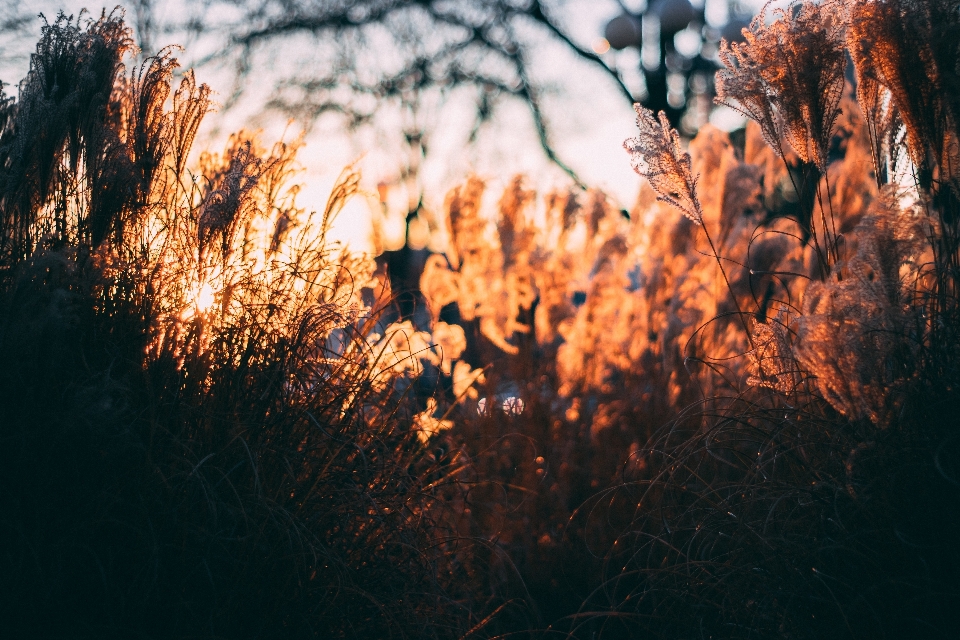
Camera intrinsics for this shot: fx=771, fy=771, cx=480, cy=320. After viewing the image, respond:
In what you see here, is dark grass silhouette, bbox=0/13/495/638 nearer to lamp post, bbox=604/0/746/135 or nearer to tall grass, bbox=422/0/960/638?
tall grass, bbox=422/0/960/638

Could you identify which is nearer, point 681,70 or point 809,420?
point 809,420

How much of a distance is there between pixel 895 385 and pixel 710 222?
2.09 meters

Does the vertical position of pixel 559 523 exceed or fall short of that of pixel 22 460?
it falls short

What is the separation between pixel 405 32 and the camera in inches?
358

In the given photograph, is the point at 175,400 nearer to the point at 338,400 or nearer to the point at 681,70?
the point at 338,400

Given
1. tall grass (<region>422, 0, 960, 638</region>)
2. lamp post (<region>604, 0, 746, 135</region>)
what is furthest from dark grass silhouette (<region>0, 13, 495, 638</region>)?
lamp post (<region>604, 0, 746, 135</region>)

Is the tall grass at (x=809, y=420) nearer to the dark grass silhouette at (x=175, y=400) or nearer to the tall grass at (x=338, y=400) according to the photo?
the tall grass at (x=338, y=400)

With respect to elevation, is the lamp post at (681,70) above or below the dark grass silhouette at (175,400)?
above

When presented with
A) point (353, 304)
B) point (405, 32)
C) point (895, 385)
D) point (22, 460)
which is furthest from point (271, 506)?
point (405, 32)

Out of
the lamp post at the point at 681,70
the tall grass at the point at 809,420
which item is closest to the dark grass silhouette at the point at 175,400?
the tall grass at the point at 809,420

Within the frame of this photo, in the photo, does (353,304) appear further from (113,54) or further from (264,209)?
(113,54)

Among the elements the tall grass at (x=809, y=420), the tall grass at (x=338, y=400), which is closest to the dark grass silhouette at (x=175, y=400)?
the tall grass at (x=338, y=400)

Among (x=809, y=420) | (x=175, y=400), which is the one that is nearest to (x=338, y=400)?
(x=175, y=400)

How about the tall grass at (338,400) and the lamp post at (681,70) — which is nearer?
the tall grass at (338,400)
